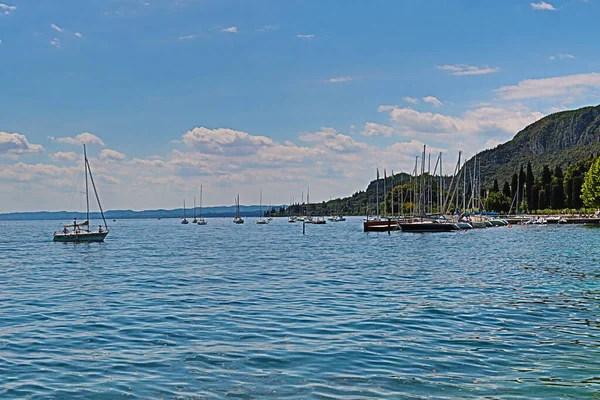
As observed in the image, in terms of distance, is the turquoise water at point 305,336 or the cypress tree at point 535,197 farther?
the cypress tree at point 535,197

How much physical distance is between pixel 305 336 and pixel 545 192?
16200cm

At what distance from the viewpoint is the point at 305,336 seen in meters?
17.6

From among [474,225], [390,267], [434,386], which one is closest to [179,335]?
[434,386]

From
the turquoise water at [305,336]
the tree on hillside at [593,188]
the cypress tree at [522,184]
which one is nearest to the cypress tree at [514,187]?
the cypress tree at [522,184]

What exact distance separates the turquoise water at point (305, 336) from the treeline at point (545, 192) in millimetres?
127970

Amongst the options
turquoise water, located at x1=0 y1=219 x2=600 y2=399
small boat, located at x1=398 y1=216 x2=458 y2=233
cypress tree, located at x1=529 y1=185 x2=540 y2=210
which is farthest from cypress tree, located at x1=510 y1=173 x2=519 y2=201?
turquoise water, located at x1=0 y1=219 x2=600 y2=399

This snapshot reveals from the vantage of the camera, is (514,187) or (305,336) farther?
(514,187)

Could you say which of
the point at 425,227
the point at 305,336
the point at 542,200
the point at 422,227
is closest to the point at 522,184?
the point at 542,200

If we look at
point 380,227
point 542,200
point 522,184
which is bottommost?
point 380,227

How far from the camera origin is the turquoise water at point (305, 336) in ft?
41.7

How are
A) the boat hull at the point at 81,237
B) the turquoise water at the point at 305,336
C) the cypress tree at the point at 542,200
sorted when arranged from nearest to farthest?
the turquoise water at the point at 305,336 < the boat hull at the point at 81,237 < the cypress tree at the point at 542,200

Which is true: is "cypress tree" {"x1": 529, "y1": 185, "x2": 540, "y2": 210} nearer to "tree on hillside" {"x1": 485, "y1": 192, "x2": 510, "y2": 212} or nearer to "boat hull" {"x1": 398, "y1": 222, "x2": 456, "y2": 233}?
"tree on hillside" {"x1": 485, "y1": 192, "x2": 510, "y2": 212}

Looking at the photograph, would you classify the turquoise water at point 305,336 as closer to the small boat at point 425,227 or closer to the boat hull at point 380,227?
the small boat at point 425,227

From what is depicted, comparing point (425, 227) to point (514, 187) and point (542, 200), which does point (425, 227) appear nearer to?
point (542, 200)
